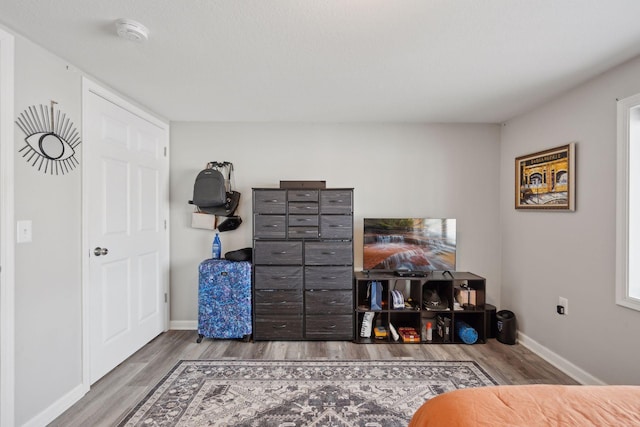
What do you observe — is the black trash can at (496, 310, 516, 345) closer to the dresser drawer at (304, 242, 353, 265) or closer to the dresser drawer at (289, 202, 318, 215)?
the dresser drawer at (304, 242, 353, 265)

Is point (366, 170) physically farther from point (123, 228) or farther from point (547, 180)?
point (123, 228)

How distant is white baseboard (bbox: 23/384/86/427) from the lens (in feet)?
5.99

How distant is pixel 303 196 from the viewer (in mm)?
3090

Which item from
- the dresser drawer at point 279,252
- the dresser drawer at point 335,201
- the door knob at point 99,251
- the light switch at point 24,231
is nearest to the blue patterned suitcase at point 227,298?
the dresser drawer at point 279,252

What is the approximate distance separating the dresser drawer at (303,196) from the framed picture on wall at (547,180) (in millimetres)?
2189

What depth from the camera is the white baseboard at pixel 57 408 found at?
1824 millimetres

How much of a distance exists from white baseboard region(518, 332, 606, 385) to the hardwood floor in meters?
0.06

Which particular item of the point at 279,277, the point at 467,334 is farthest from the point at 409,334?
the point at 279,277

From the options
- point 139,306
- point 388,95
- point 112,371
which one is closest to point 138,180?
point 139,306

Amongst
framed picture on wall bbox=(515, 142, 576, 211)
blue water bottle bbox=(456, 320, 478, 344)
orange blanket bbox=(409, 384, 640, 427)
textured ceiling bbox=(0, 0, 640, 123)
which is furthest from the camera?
blue water bottle bbox=(456, 320, 478, 344)

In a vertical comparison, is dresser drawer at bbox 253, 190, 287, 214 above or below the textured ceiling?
below

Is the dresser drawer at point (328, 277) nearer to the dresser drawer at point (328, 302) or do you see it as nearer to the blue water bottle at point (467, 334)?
the dresser drawer at point (328, 302)

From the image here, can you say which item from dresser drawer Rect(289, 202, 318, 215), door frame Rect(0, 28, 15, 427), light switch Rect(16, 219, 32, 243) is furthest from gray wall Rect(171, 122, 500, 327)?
door frame Rect(0, 28, 15, 427)

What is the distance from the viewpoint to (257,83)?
95.3 inches
